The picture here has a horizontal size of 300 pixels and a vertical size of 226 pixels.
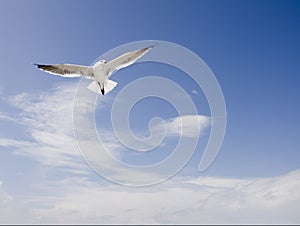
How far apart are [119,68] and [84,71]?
8.40 ft

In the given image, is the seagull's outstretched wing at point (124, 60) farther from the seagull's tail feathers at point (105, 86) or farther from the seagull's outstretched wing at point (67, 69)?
the seagull's outstretched wing at point (67, 69)

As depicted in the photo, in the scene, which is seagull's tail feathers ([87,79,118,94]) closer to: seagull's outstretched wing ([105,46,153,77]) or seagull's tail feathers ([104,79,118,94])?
seagull's tail feathers ([104,79,118,94])

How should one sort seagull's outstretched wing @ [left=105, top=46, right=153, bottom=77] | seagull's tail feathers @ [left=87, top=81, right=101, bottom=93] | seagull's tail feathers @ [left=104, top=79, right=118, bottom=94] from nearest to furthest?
seagull's outstretched wing @ [left=105, top=46, right=153, bottom=77] → seagull's tail feathers @ [left=87, top=81, right=101, bottom=93] → seagull's tail feathers @ [left=104, top=79, right=118, bottom=94]

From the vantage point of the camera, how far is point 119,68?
37656 millimetres

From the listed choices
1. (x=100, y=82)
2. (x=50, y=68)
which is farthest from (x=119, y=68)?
(x=50, y=68)

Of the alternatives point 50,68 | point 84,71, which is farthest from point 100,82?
point 50,68

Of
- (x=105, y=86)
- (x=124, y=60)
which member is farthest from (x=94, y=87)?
(x=124, y=60)

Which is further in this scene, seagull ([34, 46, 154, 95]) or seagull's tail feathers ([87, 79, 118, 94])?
seagull's tail feathers ([87, 79, 118, 94])

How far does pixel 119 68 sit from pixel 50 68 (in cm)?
489

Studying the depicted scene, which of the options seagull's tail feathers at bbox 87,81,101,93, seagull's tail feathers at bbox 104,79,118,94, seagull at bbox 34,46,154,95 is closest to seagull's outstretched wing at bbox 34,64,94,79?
seagull at bbox 34,46,154,95

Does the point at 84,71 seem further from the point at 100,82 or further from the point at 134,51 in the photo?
the point at 134,51

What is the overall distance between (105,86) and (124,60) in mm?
2561

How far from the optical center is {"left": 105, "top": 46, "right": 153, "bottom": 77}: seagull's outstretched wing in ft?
120

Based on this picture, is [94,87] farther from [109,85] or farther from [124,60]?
[124,60]
